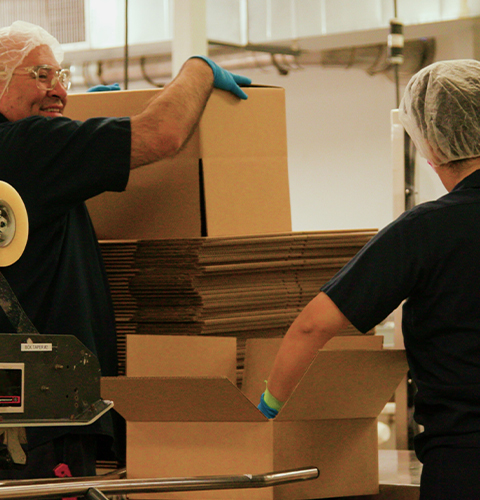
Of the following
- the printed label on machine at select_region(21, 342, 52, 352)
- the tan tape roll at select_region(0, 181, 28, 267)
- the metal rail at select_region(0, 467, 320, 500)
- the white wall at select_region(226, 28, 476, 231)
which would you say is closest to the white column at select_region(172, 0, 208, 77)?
the white wall at select_region(226, 28, 476, 231)

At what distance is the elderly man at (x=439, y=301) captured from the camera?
1233 millimetres

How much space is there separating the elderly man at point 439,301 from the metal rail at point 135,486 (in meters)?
0.24

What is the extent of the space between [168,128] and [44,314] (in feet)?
1.75

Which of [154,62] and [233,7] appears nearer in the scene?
A: [233,7]

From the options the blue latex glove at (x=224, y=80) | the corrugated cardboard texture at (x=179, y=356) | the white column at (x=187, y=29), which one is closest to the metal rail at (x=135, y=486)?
the corrugated cardboard texture at (x=179, y=356)

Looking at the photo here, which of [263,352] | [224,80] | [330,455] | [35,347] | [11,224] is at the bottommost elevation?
[330,455]

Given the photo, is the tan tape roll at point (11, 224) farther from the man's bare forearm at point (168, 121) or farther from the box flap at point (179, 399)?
the man's bare forearm at point (168, 121)

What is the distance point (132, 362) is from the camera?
5.12ft

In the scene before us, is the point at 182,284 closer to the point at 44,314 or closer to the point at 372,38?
the point at 44,314

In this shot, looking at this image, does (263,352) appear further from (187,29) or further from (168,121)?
(187,29)

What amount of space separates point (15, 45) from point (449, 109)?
1.14 m

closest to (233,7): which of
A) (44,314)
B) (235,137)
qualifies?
(235,137)

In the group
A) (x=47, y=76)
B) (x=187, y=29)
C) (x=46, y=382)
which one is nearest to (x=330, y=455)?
(x=46, y=382)

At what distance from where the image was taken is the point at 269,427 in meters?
1.28
